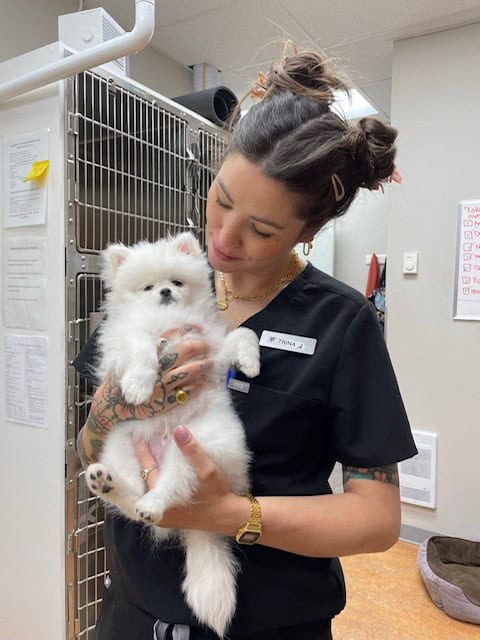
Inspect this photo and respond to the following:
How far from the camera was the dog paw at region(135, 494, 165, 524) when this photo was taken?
80cm

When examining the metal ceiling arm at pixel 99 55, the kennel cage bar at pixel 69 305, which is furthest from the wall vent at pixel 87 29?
the metal ceiling arm at pixel 99 55

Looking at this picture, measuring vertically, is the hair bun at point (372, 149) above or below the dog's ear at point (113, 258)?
above

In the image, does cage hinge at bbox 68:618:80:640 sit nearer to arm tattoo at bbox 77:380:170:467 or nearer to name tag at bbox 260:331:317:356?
arm tattoo at bbox 77:380:170:467

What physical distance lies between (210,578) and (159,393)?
1.12ft

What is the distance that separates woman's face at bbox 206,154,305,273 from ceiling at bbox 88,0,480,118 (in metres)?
1.71

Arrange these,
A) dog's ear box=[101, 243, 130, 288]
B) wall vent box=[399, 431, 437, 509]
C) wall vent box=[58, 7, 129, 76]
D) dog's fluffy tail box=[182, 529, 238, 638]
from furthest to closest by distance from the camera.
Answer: wall vent box=[399, 431, 437, 509]
wall vent box=[58, 7, 129, 76]
dog's ear box=[101, 243, 130, 288]
dog's fluffy tail box=[182, 529, 238, 638]

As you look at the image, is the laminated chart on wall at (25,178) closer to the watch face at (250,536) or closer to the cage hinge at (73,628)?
the watch face at (250,536)

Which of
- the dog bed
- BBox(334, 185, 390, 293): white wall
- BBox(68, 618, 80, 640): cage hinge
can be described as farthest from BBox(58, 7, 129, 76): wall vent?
BBox(334, 185, 390, 293): white wall

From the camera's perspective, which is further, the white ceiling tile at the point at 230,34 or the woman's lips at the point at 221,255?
the white ceiling tile at the point at 230,34

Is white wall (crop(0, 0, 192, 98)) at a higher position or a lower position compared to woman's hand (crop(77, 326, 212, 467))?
higher

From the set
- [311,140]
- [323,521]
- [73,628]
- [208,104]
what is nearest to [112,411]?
[323,521]

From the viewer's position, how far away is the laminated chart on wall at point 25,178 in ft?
4.96

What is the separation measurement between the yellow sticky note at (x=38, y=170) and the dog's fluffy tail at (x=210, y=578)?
1.15 metres

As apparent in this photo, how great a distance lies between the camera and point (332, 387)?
32.5 inches
